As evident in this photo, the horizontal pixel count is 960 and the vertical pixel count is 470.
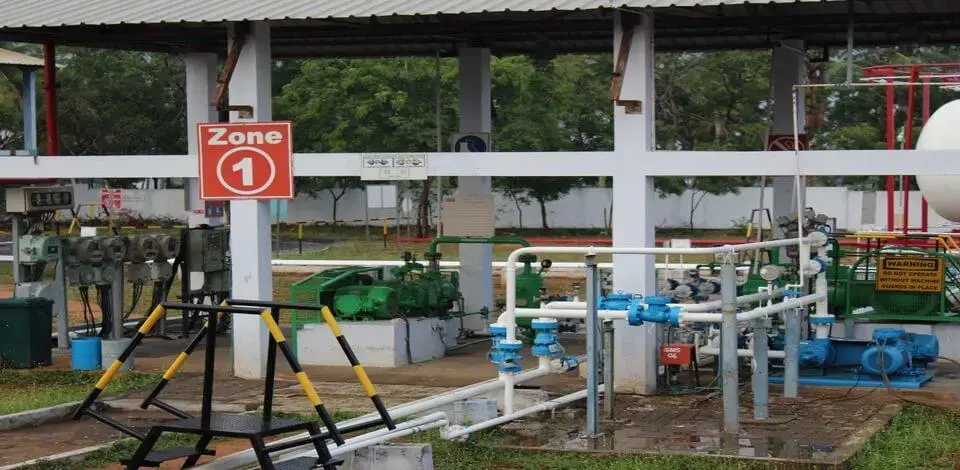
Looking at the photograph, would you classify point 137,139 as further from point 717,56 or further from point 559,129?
point 717,56

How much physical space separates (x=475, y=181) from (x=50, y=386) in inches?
265

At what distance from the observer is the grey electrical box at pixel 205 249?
64.5ft

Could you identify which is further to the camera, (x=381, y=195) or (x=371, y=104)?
(x=381, y=195)

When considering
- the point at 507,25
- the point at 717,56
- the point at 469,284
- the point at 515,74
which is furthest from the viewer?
the point at 717,56

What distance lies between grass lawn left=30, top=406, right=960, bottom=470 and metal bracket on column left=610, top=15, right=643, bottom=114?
4061 millimetres

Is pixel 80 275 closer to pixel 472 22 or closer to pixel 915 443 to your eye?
pixel 472 22

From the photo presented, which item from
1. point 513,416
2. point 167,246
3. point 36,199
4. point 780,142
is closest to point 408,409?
point 513,416

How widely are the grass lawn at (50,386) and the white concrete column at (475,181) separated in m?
5.40

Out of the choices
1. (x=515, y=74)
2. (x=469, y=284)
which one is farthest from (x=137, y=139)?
(x=469, y=284)

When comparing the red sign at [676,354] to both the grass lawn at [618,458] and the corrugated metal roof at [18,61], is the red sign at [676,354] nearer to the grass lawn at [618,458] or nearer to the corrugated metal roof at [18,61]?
the grass lawn at [618,458]

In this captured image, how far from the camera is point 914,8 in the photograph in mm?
16797

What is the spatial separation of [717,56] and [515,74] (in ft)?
26.3

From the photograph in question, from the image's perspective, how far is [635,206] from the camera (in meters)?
14.8

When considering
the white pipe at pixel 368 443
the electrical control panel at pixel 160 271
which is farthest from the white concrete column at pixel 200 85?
the white pipe at pixel 368 443
